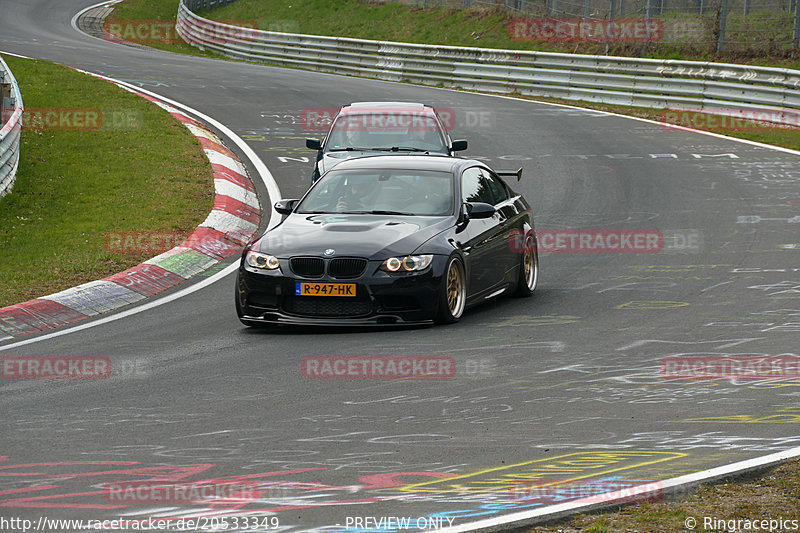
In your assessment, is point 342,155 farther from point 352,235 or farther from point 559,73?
point 559,73

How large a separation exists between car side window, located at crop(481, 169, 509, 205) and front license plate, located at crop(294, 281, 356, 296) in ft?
8.40

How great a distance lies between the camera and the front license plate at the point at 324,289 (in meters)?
10.1

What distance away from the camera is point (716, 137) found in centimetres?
2325

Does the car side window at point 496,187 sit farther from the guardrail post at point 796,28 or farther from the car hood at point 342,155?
the guardrail post at point 796,28

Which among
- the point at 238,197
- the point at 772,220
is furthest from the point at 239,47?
the point at 772,220

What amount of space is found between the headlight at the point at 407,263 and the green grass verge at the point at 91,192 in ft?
11.8

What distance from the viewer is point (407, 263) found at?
33.6 feet

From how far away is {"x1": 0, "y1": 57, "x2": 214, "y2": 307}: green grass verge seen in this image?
1291 cm

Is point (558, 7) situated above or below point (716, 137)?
above

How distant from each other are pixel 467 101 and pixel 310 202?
56.7ft

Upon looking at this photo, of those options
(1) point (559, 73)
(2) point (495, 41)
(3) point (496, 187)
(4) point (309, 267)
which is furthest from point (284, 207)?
(2) point (495, 41)

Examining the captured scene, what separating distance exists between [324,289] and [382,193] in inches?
68.1

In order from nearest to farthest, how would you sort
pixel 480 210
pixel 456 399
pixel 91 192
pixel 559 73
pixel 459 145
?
pixel 456 399, pixel 480 210, pixel 459 145, pixel 91 192, pixel 559 73

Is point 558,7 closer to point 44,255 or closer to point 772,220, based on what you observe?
point 772,220
